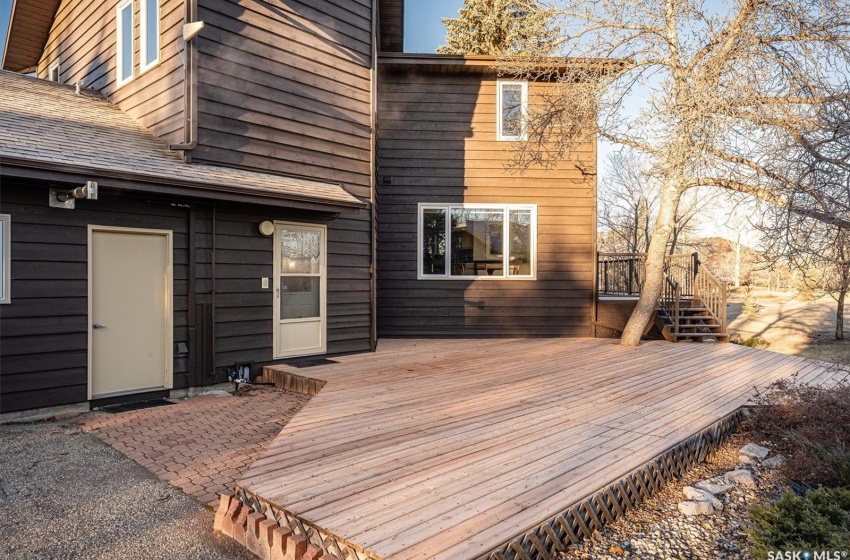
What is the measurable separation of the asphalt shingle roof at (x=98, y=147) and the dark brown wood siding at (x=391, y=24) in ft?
14.8

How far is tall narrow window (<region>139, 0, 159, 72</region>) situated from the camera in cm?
616

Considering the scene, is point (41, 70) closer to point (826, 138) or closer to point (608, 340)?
point (608, 340)

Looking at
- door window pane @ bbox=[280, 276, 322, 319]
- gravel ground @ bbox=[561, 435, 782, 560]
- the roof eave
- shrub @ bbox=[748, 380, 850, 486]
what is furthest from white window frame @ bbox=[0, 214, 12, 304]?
shrub @ bbox=[748, 380, 850, 486]

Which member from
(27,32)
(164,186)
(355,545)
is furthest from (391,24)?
(355,545)

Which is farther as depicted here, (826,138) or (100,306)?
(100,306)

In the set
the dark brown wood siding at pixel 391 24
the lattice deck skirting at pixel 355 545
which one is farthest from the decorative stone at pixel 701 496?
the dark brown wood siding at pixel 391 24

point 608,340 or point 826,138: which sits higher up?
point 826,138

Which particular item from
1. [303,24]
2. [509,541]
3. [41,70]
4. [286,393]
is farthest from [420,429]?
[41,70]

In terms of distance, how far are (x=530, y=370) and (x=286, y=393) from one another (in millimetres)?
2809

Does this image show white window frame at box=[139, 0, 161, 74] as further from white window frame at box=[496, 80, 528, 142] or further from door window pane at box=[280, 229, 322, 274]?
white window frame at box=[496, 80, 528, 142]

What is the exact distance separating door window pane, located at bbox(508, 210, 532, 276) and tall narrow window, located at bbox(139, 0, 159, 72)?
589cm

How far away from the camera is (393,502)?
2480 mm

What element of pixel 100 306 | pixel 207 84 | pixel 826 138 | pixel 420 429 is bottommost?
pixel 420 429

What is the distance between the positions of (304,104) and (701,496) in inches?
236
